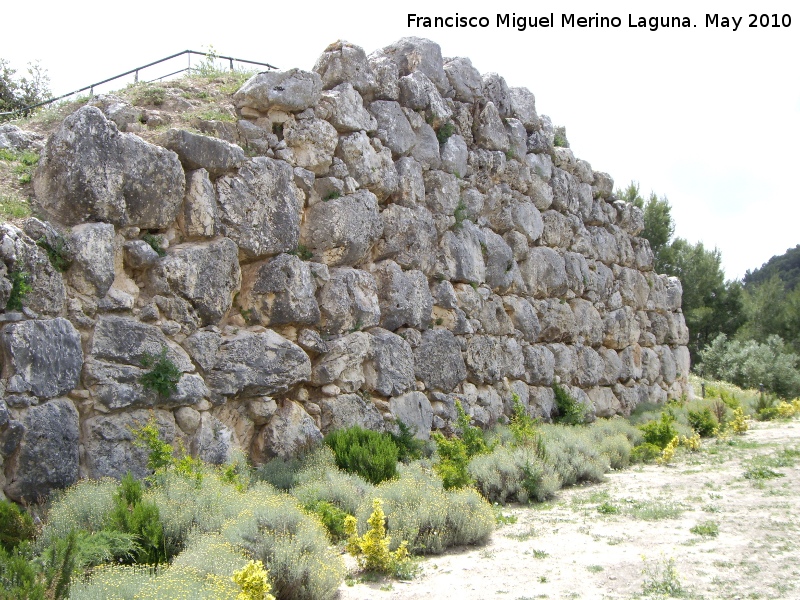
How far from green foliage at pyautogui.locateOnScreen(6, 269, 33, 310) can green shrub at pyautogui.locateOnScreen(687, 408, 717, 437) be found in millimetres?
12403

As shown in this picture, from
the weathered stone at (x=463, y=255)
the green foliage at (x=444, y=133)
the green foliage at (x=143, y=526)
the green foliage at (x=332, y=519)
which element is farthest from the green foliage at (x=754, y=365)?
the green foliage at (x=143, y=526)

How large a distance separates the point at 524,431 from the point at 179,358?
4.95 metres

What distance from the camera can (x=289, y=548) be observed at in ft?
17.9

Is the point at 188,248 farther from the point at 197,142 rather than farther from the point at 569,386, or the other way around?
the point at 569,386

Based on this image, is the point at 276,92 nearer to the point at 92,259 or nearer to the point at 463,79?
the point at 92,259

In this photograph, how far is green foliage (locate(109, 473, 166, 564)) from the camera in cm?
557

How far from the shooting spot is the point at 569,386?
579 inches

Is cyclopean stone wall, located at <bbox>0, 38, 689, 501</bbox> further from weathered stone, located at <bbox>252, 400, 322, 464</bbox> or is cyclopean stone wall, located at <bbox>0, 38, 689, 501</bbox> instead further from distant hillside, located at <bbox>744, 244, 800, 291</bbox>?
distant hillside, located at <bbox>744, 244, 800, 291</bbox>

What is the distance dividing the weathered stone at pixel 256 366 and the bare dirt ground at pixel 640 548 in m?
2.93

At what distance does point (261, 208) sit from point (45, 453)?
3.74 meters

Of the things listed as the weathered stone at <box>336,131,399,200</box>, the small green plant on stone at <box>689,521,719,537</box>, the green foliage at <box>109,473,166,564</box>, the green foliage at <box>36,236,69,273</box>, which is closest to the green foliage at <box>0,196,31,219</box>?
the green foliage at <box>36,236,69,273</box>

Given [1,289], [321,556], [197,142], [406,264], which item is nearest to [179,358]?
[1,289]

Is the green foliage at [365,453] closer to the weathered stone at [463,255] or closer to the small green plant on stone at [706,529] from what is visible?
the small green plant on stone at [706,529]

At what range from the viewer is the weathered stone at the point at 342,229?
9.64 metres
